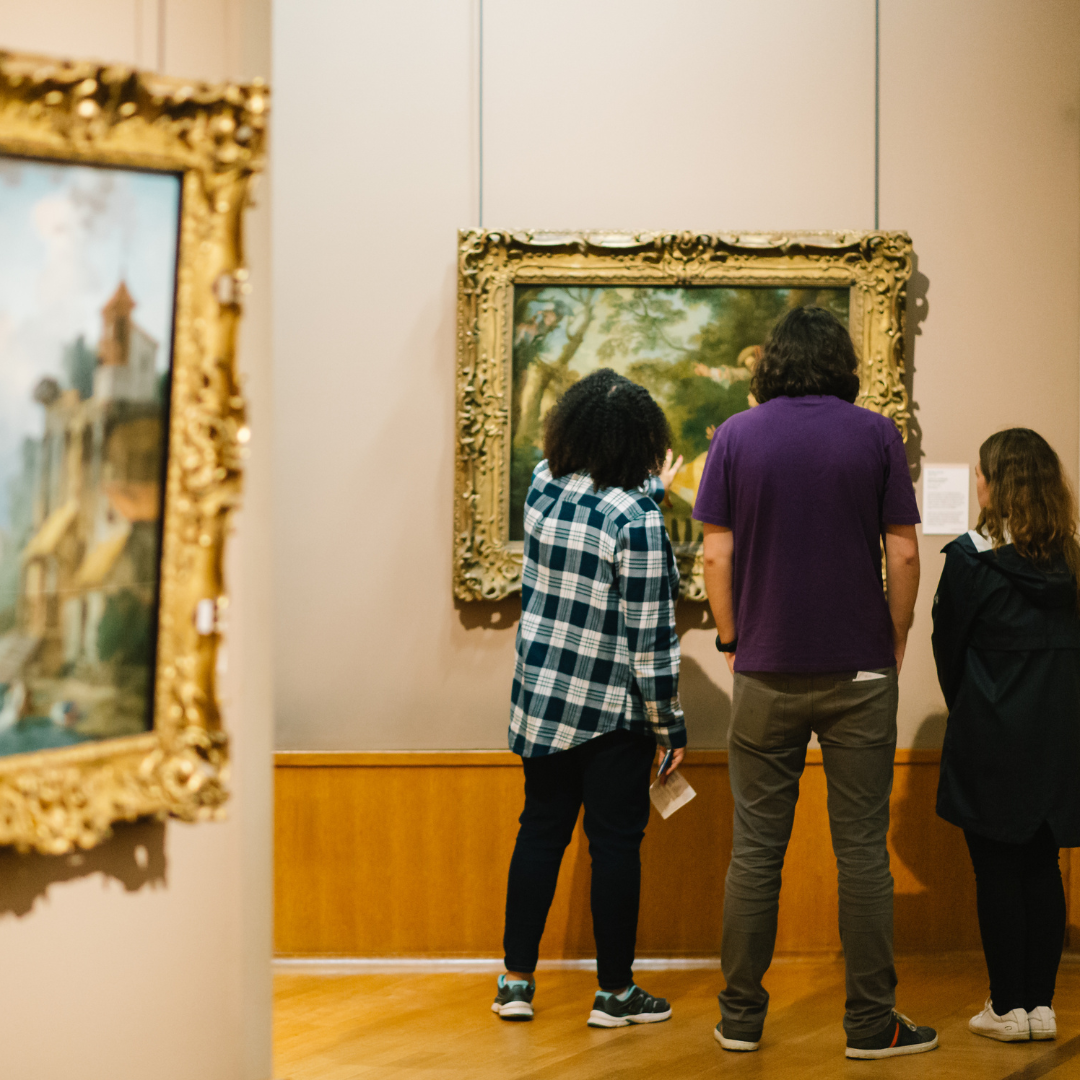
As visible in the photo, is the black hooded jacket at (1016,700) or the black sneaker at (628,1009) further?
the black sneaker at (628,1009)

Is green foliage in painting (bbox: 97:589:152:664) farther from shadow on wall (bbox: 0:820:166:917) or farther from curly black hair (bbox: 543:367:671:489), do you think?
curly black hair (bbox: 543:367:671:489)

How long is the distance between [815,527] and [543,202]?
5.22ft

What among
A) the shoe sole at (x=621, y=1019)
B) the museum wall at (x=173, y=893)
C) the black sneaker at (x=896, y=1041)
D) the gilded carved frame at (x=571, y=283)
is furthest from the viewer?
the gilded carved frame at (x=571, y=283)

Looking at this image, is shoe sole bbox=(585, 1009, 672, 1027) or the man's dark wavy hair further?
shoe sole bbox=(585, 1009, 672, 1027)

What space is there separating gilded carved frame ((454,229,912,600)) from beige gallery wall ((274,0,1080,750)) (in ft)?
0.34

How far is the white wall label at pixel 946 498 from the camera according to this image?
150 inches

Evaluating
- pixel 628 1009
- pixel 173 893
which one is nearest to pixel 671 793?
pixel 628 1009

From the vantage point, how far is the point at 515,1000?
313 cm

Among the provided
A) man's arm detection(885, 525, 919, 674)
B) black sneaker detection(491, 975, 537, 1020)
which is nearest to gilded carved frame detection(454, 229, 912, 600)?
man's arm detection(885, 525, 919, 674)

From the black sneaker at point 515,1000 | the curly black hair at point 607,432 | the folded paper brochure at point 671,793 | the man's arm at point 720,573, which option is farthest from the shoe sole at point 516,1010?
the curly black hair at point 607,432

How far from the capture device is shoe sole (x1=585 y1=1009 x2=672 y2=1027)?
10.1 ft

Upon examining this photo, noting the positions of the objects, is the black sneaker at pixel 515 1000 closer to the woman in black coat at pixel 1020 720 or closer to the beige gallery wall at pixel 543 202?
the beige gallery wall at pixel 543 202

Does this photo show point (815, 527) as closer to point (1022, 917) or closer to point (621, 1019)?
point (1022, 917)

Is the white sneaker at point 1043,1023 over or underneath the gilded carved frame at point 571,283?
underneath
